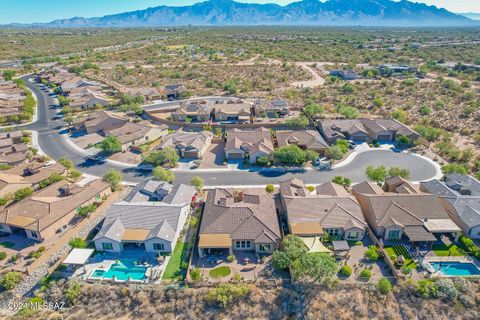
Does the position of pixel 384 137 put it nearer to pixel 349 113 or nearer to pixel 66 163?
pixel 349 113

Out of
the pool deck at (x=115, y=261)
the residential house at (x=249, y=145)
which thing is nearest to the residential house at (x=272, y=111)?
the residential house at (x=249, y=145)

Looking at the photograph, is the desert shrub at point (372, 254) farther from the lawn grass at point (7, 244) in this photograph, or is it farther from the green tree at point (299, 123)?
the lawn grass at point (7, 244)

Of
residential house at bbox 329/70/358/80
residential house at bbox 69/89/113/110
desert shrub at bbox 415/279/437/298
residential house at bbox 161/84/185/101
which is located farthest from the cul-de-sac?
residential house at bbox 329/70/358/80

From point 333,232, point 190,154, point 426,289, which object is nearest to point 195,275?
point 333,232

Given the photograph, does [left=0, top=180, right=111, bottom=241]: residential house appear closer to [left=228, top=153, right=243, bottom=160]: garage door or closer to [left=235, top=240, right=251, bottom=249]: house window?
[left=235, top=240, right=251, bottom=249]: house window

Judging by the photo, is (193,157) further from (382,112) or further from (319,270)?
(382,112)
